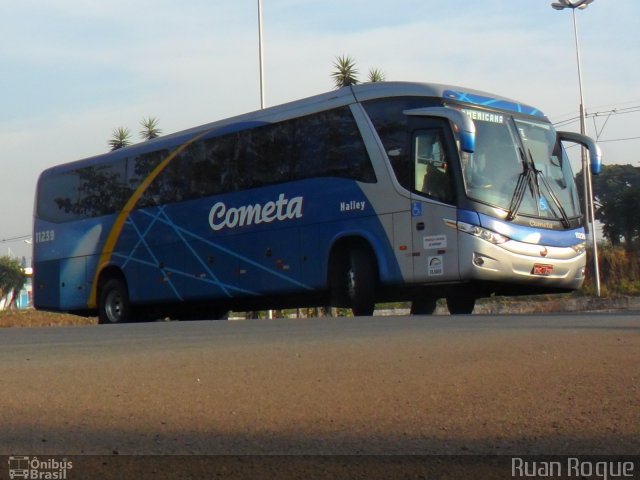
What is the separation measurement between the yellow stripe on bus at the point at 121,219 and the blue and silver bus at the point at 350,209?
0.03 meters

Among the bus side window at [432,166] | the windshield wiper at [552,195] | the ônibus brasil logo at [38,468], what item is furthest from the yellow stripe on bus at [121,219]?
the ônibus brasil logo at [38,468]

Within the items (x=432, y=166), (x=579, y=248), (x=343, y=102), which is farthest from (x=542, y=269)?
(x=343, y=102)

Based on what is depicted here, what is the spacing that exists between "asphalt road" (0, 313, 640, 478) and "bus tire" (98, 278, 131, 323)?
10.4 metres

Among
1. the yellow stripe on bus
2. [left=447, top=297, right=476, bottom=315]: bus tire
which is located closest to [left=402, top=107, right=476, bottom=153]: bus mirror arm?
[left=447, top=297, right=476, bottom=315]: bus tire

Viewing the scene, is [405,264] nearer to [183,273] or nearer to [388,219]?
[388,219]

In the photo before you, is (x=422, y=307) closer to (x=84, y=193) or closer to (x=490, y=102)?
(x=490, y=102)

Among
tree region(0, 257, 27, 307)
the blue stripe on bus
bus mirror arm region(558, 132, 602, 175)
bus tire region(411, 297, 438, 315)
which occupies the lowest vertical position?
bus tire region(411, 297, 438, 315)

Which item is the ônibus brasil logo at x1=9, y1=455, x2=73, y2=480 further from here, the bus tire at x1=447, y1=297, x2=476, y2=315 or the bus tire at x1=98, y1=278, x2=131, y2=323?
the bus tire at x1=98, y1=278, x2=131, y2=323

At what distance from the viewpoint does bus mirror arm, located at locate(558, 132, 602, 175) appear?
17578 millimetres

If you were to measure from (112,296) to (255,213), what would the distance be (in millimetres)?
4492

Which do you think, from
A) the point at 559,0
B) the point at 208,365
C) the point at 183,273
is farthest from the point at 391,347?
the point at 559,0

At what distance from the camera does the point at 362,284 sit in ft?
55.0

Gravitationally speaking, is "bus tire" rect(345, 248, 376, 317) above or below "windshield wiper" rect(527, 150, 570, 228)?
below

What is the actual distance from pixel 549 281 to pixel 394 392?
34.1 feet
